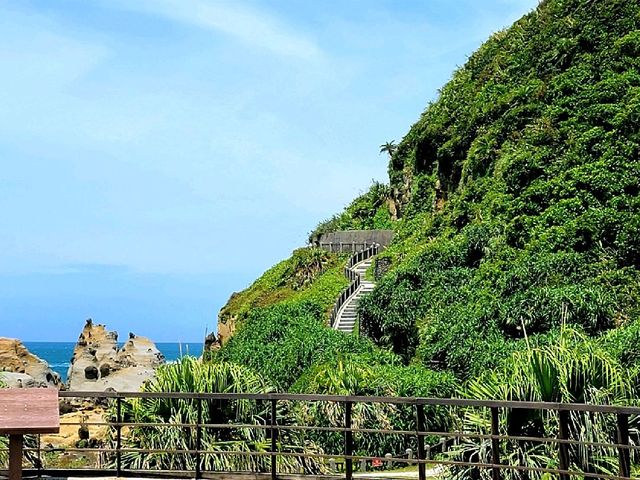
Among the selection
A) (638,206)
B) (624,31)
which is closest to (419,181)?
(624,31)

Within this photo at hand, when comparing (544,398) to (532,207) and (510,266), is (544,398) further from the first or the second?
(532,207)

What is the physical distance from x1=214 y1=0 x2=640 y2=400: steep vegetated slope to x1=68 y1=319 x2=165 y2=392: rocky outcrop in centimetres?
601

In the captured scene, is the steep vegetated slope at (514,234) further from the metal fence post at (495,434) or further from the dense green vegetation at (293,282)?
the metal fence post at (495,434)

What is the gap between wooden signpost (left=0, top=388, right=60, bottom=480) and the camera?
7887mm

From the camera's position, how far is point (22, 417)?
8227 mm

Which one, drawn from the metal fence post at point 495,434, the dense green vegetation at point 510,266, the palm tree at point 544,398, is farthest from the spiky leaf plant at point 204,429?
the metal fence post at point 495,434

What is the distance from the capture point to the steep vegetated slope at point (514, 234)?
27406mm

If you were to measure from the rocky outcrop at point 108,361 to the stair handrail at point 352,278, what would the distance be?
8182 mm

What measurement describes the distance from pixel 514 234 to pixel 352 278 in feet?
49.9

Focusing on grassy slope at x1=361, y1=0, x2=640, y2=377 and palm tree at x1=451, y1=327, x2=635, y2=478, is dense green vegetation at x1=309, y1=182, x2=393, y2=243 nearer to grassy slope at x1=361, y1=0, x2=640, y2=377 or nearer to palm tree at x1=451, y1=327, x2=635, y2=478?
grassy slope at x1=361, y1=0, x2=640, y2=377

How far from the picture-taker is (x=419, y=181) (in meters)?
55.8

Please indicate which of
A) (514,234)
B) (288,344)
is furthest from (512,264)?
(288,344)

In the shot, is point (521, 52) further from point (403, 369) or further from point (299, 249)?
point (403, 369)

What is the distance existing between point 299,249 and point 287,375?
33.4 metres
